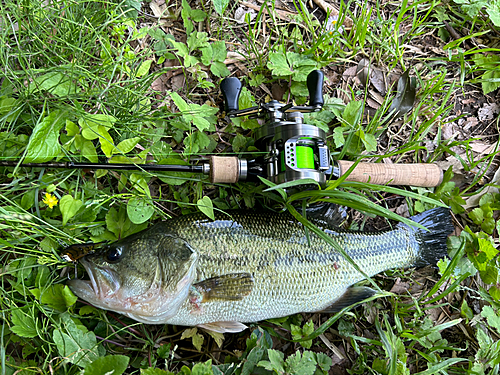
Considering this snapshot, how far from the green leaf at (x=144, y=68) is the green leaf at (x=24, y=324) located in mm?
1969

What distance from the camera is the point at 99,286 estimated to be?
235cm

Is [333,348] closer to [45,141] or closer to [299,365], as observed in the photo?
[299,365]

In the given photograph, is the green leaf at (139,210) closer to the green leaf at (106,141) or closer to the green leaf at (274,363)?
the green leaf at (106,141)

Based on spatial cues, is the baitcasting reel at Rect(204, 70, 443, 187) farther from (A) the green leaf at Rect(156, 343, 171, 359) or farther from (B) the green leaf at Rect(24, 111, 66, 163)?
(A) the green leaf at Rect(156, 343, 171, 359)

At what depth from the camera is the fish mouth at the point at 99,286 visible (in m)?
2.34

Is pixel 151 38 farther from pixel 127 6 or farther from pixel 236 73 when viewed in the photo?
pixel 236 73

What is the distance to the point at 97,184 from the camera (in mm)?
2832

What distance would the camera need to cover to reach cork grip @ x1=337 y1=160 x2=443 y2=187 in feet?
9.51

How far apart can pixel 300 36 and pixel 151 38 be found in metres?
1.37

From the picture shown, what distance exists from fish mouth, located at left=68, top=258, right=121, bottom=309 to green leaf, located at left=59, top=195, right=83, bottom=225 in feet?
1.24

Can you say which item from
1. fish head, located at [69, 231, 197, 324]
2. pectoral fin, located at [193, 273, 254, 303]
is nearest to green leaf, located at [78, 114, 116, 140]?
fish head, located at [69, 231, 197, 324]

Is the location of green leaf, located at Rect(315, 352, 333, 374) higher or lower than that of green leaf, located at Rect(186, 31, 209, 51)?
lower

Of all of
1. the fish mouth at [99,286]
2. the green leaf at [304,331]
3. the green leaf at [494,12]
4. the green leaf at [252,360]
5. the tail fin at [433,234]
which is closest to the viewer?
the fish mouth at [99,286]

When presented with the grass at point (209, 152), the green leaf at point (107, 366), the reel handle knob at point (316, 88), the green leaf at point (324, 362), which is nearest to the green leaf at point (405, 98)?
the grass at point (209, 152)
